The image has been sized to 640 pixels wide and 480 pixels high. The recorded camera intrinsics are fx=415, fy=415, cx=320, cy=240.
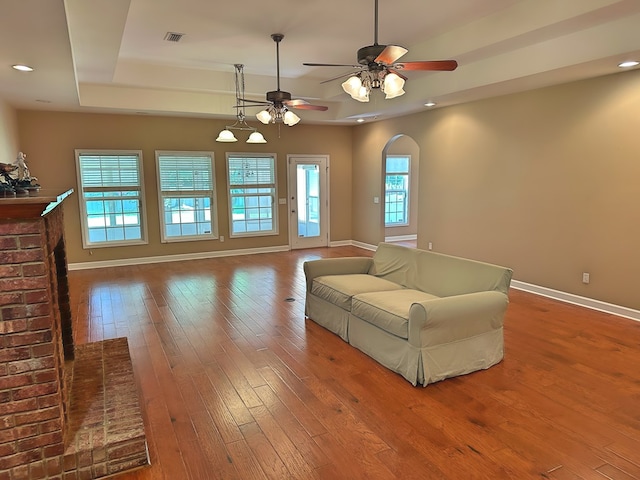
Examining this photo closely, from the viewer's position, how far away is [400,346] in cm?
325

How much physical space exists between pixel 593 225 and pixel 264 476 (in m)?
4.65

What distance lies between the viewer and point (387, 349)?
339cm

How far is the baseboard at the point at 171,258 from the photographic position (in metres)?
7.30

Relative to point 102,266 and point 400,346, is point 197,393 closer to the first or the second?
point 400,346

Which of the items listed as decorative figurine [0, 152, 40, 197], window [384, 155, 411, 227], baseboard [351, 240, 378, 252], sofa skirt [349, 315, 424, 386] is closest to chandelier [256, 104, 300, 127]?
sofa skirt [349, 315, 424, 386]

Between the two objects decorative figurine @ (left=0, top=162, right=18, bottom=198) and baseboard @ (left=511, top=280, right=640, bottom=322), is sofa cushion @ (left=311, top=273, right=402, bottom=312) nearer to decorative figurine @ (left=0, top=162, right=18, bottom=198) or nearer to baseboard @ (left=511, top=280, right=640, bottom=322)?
baseboard @ (left=511, top=280, right=640, bottom=322)

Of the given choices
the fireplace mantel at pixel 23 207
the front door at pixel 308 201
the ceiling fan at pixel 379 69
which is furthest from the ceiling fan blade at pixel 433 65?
the front door at pixel 308 201

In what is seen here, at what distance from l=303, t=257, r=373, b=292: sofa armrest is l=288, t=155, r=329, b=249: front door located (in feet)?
14.6

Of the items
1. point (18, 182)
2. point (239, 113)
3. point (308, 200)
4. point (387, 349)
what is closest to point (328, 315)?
point (387, 349)

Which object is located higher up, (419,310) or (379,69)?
(379,69)

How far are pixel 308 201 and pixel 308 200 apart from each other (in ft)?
0.07

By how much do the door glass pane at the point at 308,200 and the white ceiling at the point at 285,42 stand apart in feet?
8.73

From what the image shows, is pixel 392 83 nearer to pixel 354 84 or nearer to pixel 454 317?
pixel 354 84

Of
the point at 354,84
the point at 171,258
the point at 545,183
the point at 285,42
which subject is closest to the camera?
the point at 354,84
